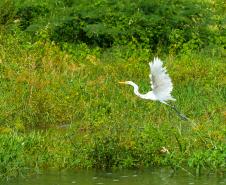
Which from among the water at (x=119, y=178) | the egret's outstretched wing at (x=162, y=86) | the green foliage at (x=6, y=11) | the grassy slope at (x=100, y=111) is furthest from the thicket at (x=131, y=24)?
the water at (x=119, y=178)

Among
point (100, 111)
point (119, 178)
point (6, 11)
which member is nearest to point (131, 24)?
point (6, 11)

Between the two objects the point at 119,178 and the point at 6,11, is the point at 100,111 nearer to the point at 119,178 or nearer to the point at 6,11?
the point at 119,178

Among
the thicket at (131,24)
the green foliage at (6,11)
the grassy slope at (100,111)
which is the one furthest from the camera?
the green foliage at (6,11)

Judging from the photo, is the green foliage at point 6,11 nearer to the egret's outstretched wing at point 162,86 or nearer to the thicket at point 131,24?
the thicket at point 131,24

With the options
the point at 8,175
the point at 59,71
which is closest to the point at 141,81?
the point at 59,71

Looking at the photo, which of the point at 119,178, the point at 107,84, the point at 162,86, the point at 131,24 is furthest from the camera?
the point at 131,24

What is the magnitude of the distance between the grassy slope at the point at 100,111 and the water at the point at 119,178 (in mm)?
183

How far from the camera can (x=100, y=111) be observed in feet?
42.8

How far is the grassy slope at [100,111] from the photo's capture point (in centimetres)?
1084

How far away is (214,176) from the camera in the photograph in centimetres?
1034

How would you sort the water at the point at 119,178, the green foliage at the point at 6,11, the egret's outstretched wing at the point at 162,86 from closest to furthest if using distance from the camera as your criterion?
1. the water at the point at 119,178
2. the egret's outstretched wing at the point at 162,86
3. the green foliage at the point at 6,11

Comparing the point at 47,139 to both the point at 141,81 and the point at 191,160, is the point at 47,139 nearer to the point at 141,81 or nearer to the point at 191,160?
the point at 191,160

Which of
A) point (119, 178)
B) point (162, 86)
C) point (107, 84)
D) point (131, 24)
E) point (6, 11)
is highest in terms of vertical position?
point (6, 11)

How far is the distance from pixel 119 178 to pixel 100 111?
2.83 m
